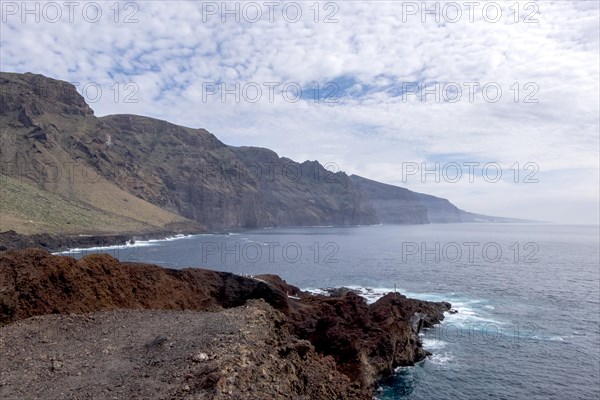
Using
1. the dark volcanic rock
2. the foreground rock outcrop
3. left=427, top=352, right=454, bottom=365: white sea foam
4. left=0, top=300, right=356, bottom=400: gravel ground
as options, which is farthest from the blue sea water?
left=0, top=300, right=356, bottom=400: gravel ground

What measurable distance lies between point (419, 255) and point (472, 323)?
6234cm

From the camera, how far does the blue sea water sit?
28.7 metres

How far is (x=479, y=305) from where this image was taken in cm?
5147

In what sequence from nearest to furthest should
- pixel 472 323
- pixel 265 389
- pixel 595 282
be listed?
pixel 265 389 → pixel 472 323 → pixel 595 282

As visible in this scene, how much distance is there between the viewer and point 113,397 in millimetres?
10828

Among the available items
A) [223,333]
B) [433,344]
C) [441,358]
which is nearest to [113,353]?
[223,333]

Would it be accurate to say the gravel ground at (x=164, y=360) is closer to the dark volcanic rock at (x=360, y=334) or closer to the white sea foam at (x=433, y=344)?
the dark volcanic rock at (x=360, y=334)

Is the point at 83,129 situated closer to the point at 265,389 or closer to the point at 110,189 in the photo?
the point at 110,189

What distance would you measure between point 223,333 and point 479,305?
44991 millimetres

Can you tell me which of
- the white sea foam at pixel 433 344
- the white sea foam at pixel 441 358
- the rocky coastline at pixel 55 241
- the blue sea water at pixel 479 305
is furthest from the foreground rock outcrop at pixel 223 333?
the rocky coastline at pixel 55 241

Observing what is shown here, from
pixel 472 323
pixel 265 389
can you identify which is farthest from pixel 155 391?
pixel 472 323

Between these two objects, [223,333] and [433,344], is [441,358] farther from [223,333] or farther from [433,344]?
[223,333]

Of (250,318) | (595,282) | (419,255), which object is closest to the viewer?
(250,318)

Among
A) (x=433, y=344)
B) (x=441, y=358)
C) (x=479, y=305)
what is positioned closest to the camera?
(x=441, y=358)
